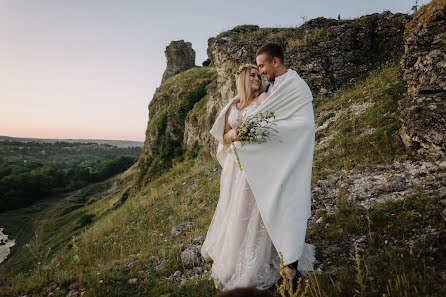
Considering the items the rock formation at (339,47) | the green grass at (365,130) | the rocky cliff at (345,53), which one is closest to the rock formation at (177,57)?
the rocky cliff at (345,53)

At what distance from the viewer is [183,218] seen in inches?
369

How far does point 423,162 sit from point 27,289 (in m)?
8.83

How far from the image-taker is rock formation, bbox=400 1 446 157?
17.1ft

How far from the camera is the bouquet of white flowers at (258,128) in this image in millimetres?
3209

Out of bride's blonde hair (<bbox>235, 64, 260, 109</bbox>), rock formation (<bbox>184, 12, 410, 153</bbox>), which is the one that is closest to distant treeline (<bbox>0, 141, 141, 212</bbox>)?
rock formation (<bbox>184, 12, 410, 153</bbox>)

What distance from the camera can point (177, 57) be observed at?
55656 millimetres

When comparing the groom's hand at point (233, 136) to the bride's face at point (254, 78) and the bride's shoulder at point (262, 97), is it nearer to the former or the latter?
the bride's shoulder at point (262, 97)

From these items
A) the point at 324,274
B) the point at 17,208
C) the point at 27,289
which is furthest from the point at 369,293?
the point at 17,208

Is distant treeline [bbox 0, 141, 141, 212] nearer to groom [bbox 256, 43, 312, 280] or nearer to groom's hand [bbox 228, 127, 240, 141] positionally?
groom's hand [bbox 228, 127, 240, 141]

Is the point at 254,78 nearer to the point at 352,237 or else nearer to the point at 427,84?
the point at 352,237

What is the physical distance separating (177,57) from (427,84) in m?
55.6

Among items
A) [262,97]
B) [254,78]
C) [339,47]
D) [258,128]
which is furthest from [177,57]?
[258,128]

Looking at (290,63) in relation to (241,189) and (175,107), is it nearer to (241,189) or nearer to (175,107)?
(241,189)

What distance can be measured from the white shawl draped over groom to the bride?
0.27 m
